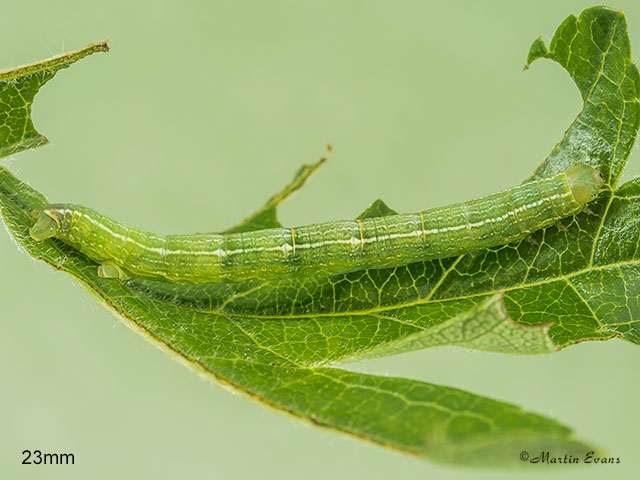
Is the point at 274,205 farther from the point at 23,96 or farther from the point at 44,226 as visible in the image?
the point at 23,96

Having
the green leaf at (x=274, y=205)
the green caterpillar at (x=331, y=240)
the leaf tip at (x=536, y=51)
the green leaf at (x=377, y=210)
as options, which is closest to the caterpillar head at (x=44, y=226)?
the green caterpillar at (x=331, y=240)

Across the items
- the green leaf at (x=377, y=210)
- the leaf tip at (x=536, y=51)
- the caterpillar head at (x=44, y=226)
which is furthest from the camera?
the green leaf at (x=377, y=210)

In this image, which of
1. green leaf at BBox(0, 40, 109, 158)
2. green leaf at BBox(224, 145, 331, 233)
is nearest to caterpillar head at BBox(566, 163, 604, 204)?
green leaf at BBox(224, 145, 331, 233)

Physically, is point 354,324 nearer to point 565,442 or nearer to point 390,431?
point 390,431

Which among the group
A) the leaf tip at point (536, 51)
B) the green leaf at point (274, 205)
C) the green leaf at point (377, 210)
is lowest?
the green leaf at point (377, 210)

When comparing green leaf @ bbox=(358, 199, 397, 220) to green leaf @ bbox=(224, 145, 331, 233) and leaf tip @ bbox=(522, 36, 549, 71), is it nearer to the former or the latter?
green leaf @ bbox=(224, 145, 331, 233)


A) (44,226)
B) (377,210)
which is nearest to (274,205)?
(377,210)

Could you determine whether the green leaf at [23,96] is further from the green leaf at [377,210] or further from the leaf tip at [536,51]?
the leaf tip at [536,51]
